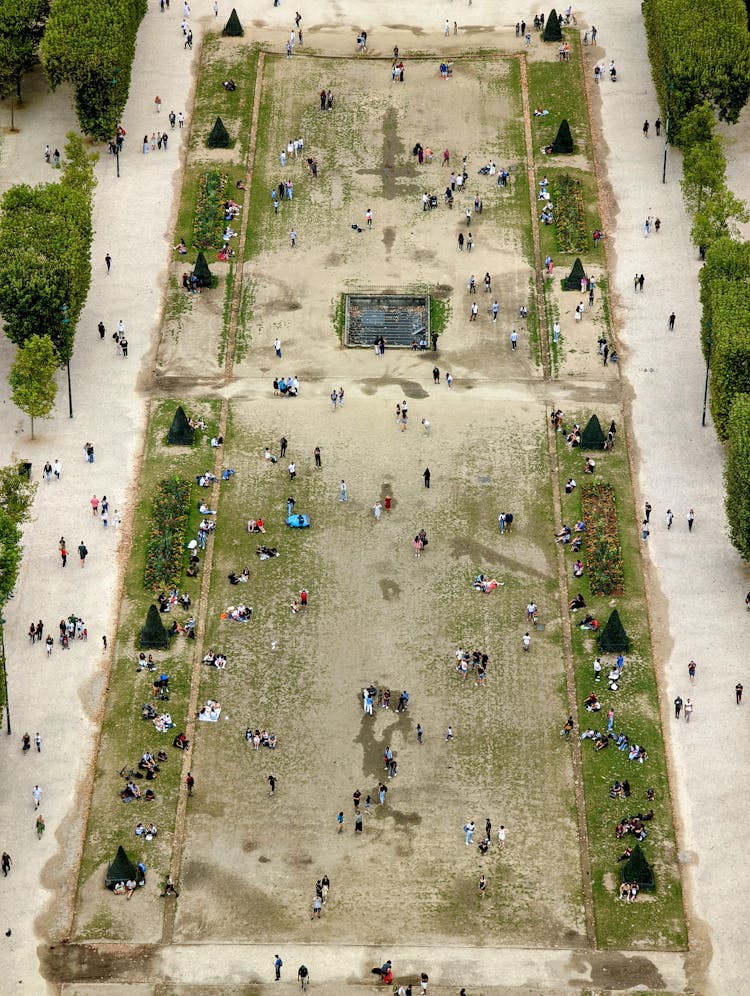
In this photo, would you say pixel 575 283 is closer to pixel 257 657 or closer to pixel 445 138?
pixel 445 138

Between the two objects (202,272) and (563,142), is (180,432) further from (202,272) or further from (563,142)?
(563,142)

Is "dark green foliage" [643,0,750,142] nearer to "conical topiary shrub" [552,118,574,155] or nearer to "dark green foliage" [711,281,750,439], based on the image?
"conical topiary shrub" [552,118,574,155]

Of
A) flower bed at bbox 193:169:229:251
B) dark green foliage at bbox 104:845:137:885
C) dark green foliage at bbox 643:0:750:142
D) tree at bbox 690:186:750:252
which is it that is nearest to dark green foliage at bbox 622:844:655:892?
dark green foliage at bbox 104:845:137:885

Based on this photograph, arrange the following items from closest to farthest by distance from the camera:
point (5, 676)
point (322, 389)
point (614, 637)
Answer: point (5, 676), point (614, 637), point (322, 389)

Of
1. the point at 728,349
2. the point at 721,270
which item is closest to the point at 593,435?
the point at 728,349

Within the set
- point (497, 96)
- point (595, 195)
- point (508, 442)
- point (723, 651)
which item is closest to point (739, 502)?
point (723, 651)
